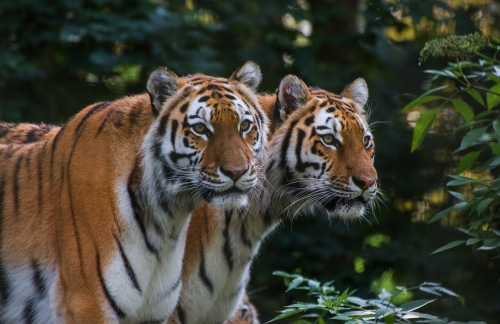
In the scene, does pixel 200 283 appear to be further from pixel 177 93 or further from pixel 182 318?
pixel 177 93

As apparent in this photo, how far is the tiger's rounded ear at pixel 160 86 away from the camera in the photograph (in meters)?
2.89

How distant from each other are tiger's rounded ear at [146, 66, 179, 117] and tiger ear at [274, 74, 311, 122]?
0.78 m

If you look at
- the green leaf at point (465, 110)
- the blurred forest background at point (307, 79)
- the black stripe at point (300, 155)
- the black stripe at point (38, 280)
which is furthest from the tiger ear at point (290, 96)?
the blurred forest background at point (307, 79)

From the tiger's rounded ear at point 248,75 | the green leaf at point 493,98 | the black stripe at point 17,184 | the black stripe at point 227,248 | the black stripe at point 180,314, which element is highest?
the tiger's rounded ear at point 248,75

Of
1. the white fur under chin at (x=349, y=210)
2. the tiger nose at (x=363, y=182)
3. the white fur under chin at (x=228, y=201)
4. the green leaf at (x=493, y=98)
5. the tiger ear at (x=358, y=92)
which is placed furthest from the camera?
the tiger ear at (x=358, y=92)

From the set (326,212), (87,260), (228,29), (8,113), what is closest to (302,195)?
(326,212)

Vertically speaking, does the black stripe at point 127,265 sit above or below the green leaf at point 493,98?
below

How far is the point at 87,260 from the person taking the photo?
9.05 ft

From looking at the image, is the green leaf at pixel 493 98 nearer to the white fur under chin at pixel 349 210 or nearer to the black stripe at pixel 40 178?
the white fur under chin at pixel 349 210

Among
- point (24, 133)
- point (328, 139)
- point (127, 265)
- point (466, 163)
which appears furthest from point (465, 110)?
point (24, 133)

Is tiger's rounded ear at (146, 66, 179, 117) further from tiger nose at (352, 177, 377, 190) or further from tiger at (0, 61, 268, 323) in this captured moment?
tiger nose at (352, 177, 377, 190)

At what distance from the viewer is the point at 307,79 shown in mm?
6320

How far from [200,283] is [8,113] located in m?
3.00

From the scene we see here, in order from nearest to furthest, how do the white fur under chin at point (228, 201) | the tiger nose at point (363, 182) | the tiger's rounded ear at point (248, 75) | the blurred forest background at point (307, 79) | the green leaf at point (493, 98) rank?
1. the white fur under chin at point (228, 201)
2. the green leaf at point (493, 98)
3. the tiger's rounded ear at point (248, 75)
4. the tiger nose at point (363, 182)
5. the blurred forest background at point (307, 79)
